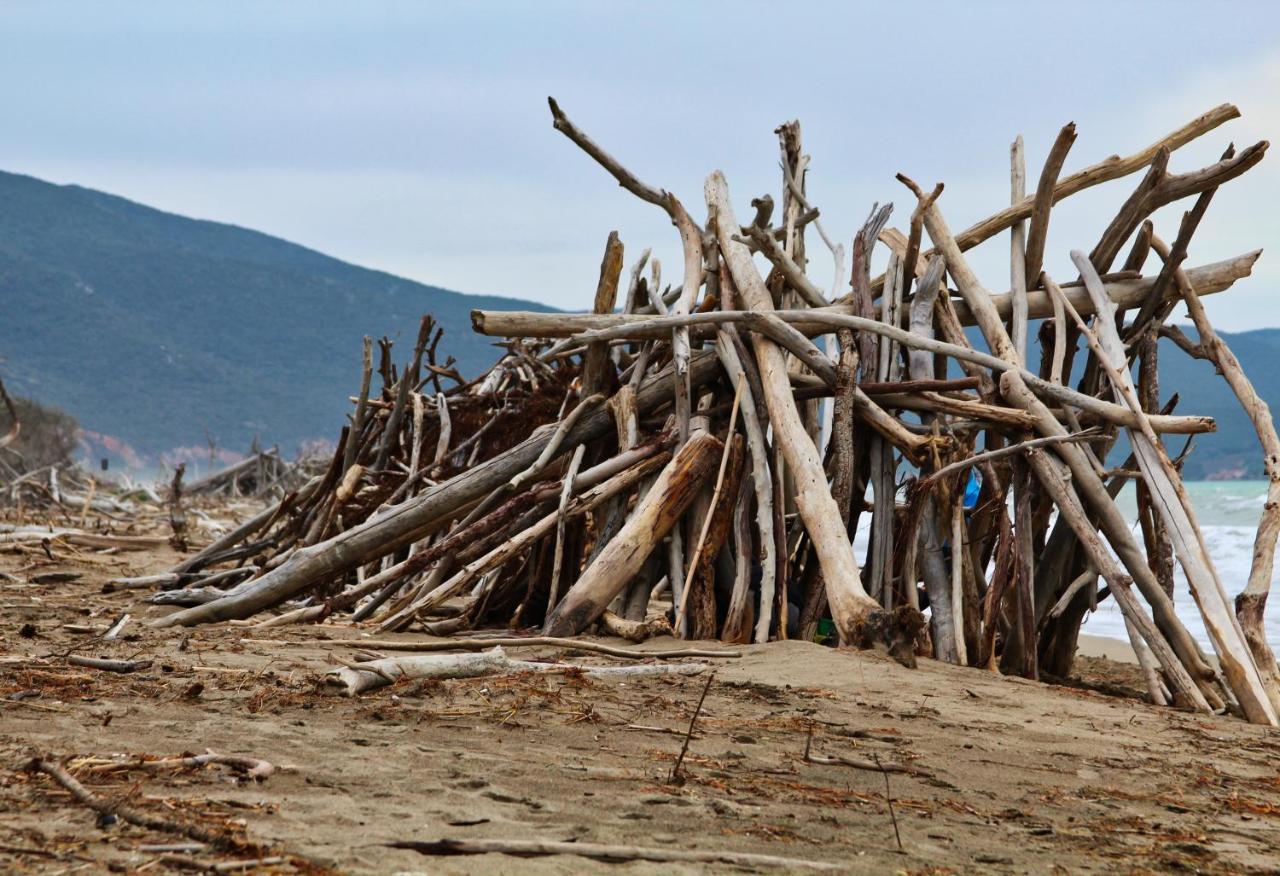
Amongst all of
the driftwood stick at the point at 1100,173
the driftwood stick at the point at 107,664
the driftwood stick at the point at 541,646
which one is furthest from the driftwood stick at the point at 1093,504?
the driftwood stick at the point at 107,664

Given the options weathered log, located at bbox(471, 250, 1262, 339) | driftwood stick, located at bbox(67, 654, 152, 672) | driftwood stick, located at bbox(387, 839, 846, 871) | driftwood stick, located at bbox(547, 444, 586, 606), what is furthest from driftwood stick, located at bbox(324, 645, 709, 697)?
weathered log, located at bbox(471, 250, 1262, 339)

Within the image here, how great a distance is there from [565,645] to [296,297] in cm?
13086

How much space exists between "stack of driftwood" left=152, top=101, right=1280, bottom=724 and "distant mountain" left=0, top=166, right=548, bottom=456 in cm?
9246

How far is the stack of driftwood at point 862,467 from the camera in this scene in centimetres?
558

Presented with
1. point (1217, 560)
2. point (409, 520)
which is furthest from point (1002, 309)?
point (1217, 560)

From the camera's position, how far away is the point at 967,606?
5812 mm

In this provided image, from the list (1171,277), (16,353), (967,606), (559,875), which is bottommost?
(559,875)

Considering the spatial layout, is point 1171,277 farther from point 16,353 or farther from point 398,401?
point 16,353

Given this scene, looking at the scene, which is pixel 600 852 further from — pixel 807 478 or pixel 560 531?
pixel 560 531

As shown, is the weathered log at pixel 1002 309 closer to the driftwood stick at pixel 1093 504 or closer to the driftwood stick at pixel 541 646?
the driftwood stick at pixel 1093 504

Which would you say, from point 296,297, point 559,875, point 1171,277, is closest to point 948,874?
point 559,875

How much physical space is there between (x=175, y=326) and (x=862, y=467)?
12222 centimetres

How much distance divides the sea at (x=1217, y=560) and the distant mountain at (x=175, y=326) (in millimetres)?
73653

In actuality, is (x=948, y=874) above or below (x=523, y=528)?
below
